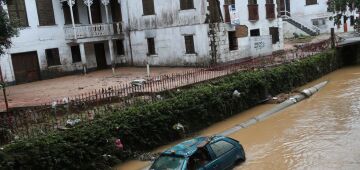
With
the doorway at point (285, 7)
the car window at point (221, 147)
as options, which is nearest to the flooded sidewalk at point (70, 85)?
the car window at point (221, 147)

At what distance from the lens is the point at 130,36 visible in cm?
3331

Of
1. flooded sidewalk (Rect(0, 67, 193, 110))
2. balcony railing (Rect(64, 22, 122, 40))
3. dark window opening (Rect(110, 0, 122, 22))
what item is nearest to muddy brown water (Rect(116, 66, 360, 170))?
flooded sidewalk (Rect(0, 67, 193, 110))

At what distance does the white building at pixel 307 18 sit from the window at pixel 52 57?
26.7m

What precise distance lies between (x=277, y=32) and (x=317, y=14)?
14.7 meters

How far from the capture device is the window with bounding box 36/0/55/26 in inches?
1169

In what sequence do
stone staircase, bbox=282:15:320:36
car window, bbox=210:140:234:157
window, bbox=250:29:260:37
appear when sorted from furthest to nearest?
1. stone staircase, bbox=282:15:320:36
2. window, bbox=250:29:260:37
3. car window, bbox=210:140:234:157

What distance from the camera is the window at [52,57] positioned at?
30.4 metres

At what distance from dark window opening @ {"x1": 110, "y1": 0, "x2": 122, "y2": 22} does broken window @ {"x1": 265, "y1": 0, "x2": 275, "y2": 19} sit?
1176 cm

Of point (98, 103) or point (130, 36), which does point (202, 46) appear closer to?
point (130, 36)

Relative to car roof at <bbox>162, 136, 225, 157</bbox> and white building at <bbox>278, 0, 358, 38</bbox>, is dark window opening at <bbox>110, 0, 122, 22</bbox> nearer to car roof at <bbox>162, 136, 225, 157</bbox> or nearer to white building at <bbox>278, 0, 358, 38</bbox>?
white building at <bbox>278, 0, 358, 38</bbox>

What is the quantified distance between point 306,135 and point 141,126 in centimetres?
592

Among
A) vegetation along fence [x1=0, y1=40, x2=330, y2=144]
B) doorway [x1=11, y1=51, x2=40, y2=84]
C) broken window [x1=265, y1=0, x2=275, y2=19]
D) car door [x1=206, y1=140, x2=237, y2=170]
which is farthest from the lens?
broken window [x1=265, y1=0, x2=275, y2=19]

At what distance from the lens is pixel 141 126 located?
14.5 meters

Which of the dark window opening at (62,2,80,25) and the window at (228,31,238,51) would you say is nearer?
the window at (228,31,238,51)
